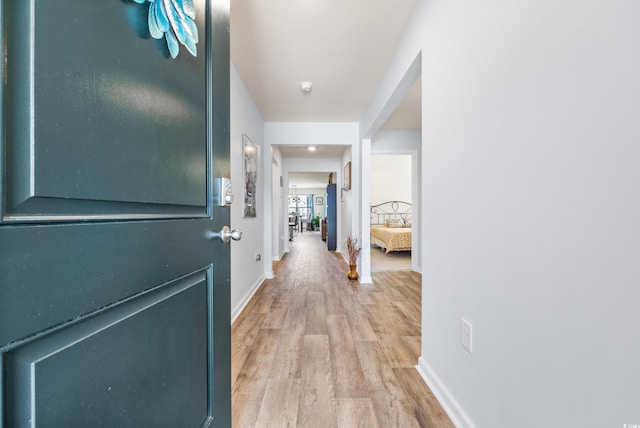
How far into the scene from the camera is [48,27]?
0.40 meters

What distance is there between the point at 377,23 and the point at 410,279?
3.21 meters

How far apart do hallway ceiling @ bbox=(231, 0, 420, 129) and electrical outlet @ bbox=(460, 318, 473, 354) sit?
6.32ft

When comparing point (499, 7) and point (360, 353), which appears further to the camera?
point (360, 353)

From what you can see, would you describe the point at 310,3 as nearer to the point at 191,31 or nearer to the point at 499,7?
the point at 499,7

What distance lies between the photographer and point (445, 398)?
1.35 metres

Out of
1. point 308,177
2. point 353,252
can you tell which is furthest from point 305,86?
point 308,177

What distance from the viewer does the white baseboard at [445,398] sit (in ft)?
3.95

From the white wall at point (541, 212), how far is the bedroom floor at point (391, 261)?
3.42 metres

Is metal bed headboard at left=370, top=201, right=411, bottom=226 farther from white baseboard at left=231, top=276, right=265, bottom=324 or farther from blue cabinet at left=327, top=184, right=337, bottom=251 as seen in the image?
white baseboard at left=231, top=276, right=265, bottom=324

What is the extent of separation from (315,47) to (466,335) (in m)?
2.27

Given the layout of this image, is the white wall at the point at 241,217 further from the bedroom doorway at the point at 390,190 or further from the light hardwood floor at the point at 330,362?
the bedroom doorway at the point at 390,190

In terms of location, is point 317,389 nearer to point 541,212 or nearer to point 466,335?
point 466,335

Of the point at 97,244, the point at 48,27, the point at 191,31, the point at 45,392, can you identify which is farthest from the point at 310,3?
the point at 45,392

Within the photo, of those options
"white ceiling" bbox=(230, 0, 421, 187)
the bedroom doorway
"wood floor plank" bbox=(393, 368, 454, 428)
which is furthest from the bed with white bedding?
"wood floor plank" bbox=(393, 368, 454, 428)
